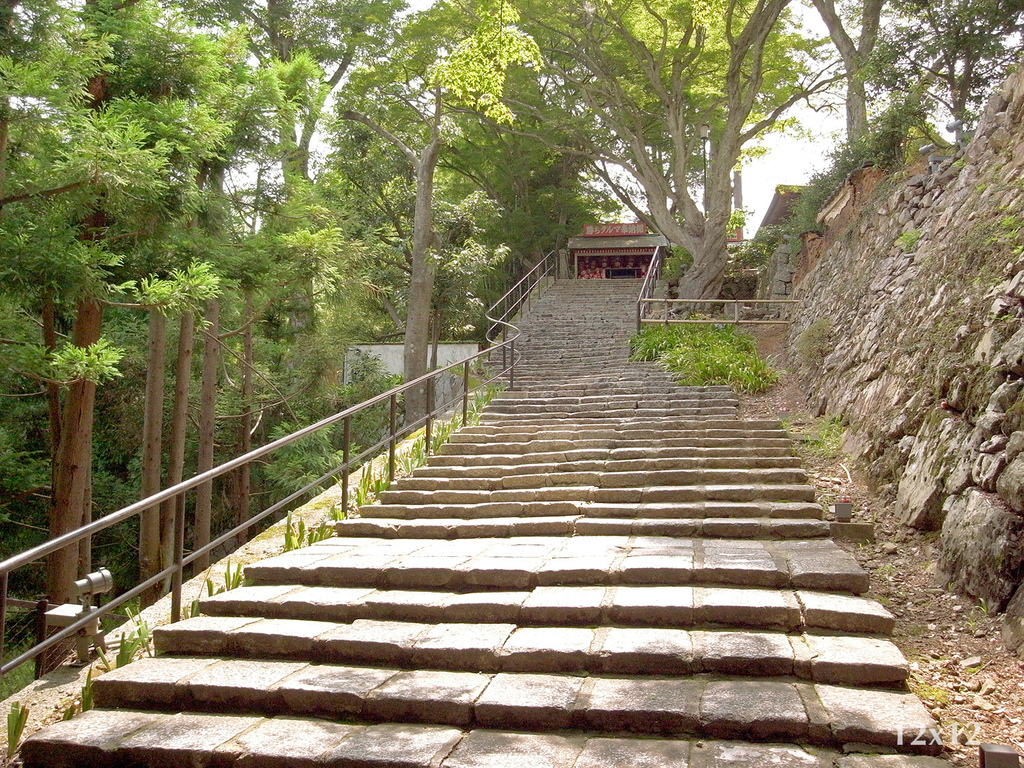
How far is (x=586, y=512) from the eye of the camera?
6070mm

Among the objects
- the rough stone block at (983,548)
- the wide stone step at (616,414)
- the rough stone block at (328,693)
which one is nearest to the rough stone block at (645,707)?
the rough stone block at (328,693)

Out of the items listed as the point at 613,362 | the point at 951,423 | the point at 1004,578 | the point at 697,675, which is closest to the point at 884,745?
the point at 697,675

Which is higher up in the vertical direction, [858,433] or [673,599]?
[858,433]

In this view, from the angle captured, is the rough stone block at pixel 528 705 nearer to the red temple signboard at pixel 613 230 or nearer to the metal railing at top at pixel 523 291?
the metal railing at top at pixel 523 291

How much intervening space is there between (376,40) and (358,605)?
14.7 m

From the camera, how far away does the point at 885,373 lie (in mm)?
7250

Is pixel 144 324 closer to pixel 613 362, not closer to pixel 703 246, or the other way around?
pixel 613 362

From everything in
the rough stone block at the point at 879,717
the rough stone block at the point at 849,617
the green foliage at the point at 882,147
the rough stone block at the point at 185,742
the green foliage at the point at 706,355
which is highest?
the green foliage at the point at 882,147

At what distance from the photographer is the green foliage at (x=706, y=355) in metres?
10.5

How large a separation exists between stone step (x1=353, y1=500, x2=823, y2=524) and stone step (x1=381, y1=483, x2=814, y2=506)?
9 cm

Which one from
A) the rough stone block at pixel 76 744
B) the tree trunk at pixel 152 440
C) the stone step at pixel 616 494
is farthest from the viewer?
the tree trunk at pixel 152 440

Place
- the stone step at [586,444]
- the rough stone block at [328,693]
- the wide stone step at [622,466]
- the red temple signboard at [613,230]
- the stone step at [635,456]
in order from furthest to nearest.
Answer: the red temple signboard at [613,230]
the stone step at [586,444]
the stone step at [635,456]
the wide stone step at [622,466]
the rough stone block at [328,693]

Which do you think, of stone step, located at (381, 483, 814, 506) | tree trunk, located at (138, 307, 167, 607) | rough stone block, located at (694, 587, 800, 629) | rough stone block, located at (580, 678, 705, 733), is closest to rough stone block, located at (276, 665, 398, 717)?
rough stone block, located at (580, 678, 705, 733)

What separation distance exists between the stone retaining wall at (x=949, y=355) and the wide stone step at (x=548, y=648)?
1.00 meters
